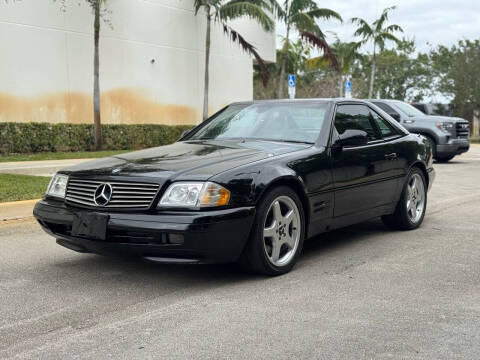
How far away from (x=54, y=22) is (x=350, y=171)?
14.7m

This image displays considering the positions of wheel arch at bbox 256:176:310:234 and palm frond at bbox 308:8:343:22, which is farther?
palm frond at bbox 308:8:343:22

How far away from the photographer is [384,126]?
6.43 metres

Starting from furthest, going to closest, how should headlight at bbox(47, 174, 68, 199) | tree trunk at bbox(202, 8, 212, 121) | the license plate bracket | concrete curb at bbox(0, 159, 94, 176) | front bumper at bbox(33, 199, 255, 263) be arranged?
tree trunk at bbox(202, 8, 212, 121) → concrete curb at bbox(0, 159, 94, 176) → headlight at bbox(47, 174, 68, 199) → the license plate bracket → front bumper at bbox(33, 199, 255, 263)

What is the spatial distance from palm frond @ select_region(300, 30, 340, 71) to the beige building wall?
8.71ft

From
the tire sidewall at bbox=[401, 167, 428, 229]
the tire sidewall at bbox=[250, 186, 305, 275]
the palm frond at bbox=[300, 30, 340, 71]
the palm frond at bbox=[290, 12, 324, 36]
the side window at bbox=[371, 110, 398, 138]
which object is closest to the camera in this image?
the tire sidewall at bbox=[250, 186, 305, 275]

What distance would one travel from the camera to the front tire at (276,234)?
4.51 meters

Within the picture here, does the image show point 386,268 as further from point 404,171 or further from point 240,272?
point 404,171

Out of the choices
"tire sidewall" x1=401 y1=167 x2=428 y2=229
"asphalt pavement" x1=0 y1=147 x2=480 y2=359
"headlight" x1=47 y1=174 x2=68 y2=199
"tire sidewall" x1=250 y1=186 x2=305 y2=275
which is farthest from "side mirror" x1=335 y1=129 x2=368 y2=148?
"headlight" x1=47 y1=174 x2=68 y2=199

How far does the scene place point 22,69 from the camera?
17125 millimetres

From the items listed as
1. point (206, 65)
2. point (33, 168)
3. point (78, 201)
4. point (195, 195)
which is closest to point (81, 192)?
point (78, 201)

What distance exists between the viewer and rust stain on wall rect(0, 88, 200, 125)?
17109mm

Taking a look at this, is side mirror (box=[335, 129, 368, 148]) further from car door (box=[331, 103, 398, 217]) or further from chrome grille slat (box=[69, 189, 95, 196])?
chrome grille slat (box=[69, 189, 95, 196])

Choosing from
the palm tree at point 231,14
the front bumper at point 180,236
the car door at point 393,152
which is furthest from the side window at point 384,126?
the palm tree at point 231,14

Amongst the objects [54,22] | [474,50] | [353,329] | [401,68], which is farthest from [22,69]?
[401,68]
